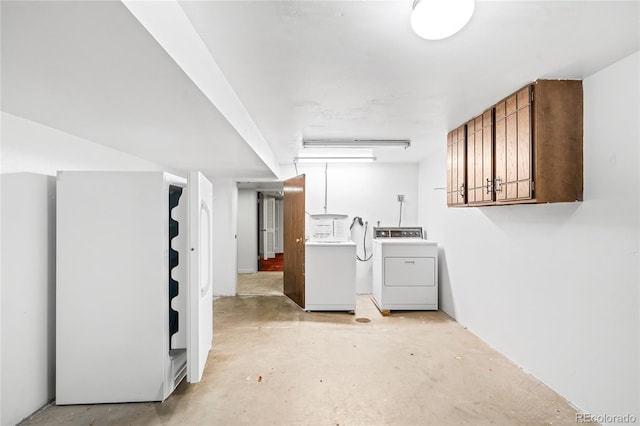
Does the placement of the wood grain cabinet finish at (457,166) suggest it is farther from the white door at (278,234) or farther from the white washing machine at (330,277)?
the white door at (278,234)

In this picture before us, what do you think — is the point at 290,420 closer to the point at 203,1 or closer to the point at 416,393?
the point at 416,393

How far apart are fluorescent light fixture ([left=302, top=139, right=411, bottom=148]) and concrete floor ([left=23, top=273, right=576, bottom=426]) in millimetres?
2170

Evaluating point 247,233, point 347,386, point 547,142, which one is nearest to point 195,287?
point 347,386

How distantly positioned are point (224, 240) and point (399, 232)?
2.88 m

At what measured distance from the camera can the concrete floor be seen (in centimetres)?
203

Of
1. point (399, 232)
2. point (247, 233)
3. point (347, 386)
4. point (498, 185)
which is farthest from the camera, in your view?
point (247, 233)

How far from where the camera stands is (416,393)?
230cm

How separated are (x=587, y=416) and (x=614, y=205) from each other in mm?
1354

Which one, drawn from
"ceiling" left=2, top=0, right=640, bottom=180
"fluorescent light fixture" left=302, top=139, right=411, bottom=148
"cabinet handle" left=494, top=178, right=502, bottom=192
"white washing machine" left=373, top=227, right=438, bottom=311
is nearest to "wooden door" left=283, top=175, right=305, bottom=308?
"fluorescent light fixture" left=302, top=139, right=411, bottom=148

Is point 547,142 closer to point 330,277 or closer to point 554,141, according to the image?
point 554,141

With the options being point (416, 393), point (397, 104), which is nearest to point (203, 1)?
point (397, 104)

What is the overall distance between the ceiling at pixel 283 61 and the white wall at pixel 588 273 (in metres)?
0.45

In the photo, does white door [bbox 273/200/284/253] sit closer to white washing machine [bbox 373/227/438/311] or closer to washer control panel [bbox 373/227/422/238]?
washer control panel [bbox 373/227/422/238]

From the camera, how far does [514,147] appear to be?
91.4 inches
